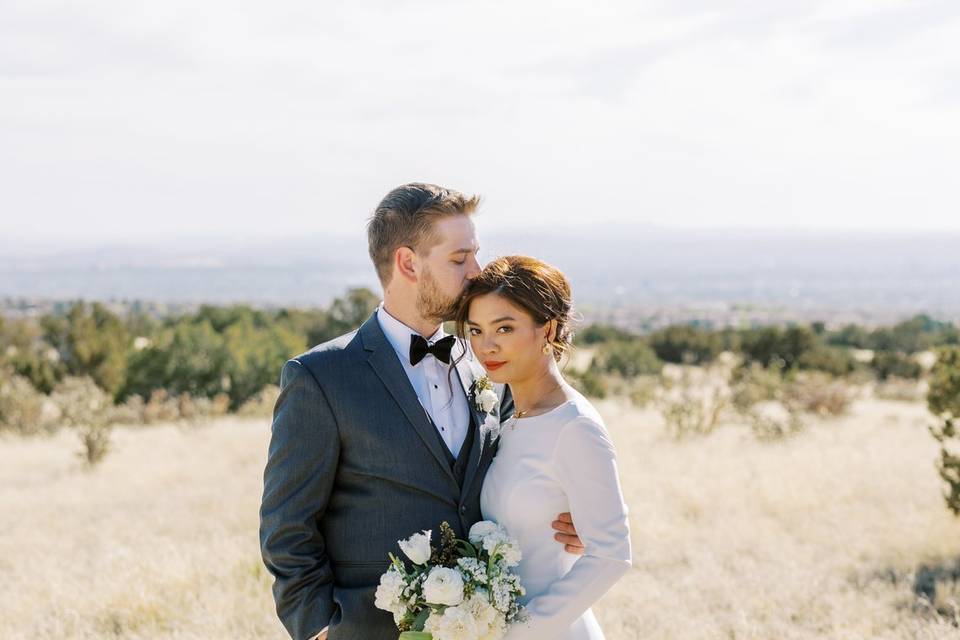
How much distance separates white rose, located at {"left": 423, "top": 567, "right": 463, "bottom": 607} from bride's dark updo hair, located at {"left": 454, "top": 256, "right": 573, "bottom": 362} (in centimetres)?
95

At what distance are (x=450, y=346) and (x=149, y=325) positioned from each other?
128 ft

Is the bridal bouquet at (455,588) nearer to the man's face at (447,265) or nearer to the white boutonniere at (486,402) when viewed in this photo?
the white boutonniere at (486,402)

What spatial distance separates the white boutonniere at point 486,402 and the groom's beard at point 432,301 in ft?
0.94

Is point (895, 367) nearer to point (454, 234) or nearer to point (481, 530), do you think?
point (454, 234)

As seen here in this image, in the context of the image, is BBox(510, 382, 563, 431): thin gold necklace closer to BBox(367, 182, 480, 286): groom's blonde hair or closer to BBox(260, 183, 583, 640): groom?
BBox(260, 183, 583, 640): groom

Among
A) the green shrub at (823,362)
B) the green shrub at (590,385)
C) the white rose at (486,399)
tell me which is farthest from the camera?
the green shrub at (823,362)

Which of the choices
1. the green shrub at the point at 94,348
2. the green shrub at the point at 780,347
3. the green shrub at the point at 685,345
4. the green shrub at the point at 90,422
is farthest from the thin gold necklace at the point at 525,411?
the green shrub at the point at 685,345

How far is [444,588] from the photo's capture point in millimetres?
2773

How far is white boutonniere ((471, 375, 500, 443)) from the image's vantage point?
338cm

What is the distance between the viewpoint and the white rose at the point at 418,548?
2.88 meters

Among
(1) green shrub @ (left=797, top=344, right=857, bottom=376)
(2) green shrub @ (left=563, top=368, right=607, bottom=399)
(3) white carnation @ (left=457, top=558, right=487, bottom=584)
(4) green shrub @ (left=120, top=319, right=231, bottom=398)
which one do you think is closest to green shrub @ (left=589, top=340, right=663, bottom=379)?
(2) green shrub @ (left=563, top=368, right=607, bottom=399)

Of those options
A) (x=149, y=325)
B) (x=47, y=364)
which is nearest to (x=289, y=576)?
(x=47, y=364)

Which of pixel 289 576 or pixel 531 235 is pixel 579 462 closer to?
pixel 289 576

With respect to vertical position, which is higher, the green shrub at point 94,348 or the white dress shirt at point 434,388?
the white dress shirt at point 434,388
